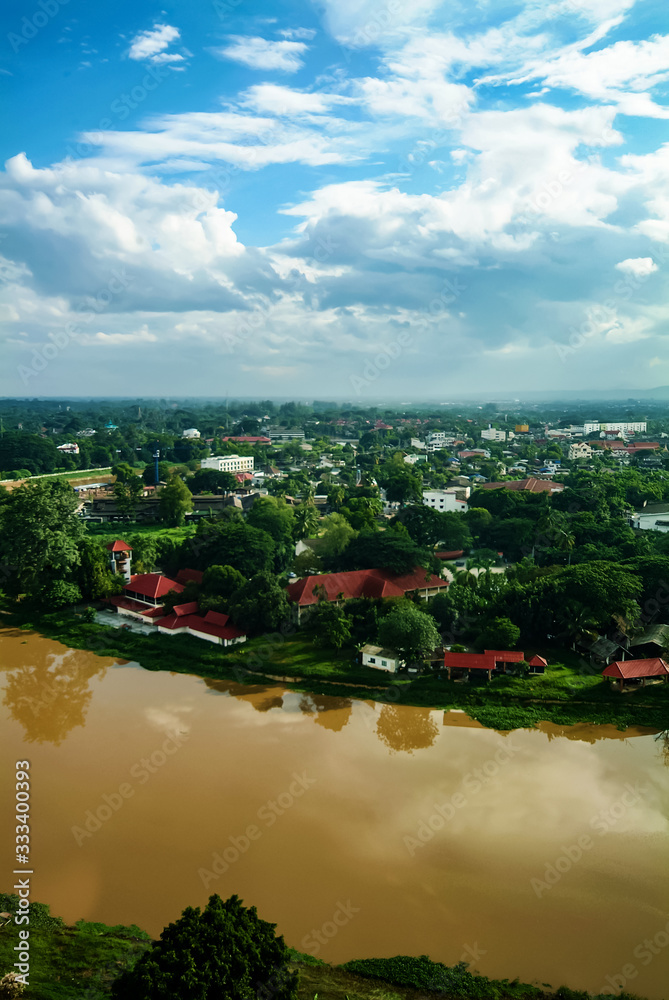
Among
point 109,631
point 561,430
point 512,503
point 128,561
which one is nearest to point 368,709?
point 109,631

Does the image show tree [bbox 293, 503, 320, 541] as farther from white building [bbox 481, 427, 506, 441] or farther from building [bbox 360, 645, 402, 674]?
white building [bbox 481, 427, 506, 441]

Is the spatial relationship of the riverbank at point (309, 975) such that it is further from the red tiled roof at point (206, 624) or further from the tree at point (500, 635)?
the red tiled roof at point (206, 624)

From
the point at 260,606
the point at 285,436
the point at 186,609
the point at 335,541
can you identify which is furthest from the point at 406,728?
the point at 285,436

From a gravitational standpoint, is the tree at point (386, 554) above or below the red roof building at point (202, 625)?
above

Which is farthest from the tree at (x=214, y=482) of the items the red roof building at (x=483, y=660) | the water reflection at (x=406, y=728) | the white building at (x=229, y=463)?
the water reflection at (x=406, y=728)

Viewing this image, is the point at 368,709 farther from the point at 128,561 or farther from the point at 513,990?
the point at 128,561

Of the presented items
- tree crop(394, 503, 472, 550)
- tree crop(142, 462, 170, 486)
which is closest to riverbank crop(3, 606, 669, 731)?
tree crop(394, 503, 472, 550)
